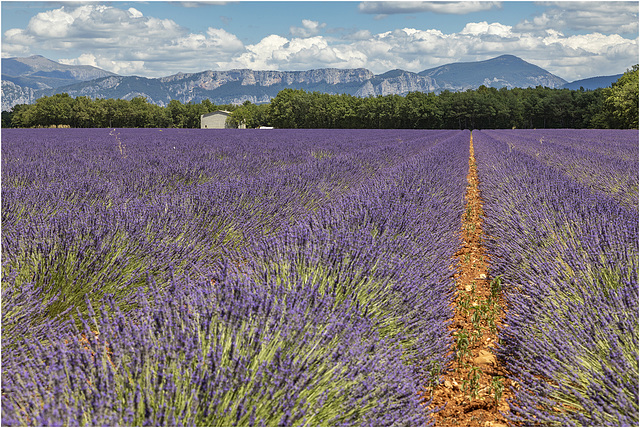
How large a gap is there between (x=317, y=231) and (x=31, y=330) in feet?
5.28

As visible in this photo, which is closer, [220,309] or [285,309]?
[220,309]

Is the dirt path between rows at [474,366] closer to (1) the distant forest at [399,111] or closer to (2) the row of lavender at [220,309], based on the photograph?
(2) the row of lavender at [220,309]

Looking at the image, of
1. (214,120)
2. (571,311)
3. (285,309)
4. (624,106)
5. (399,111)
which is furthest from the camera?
(214,120)

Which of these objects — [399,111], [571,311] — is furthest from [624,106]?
[571,311]

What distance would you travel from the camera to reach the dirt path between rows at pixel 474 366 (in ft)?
6.98

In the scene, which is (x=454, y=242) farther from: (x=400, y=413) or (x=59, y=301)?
(x=59, y=301)

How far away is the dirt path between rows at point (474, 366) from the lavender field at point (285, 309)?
100mm

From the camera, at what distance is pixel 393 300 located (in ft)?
7.68

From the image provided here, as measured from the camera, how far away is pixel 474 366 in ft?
8.37

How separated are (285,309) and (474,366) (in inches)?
51.1

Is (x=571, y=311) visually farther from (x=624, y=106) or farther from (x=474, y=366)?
(x=624, y=106)

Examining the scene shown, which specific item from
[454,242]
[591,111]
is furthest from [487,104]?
[454,242]

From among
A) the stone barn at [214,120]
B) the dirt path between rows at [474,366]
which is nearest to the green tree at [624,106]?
the dirt path between rows at [474,366]

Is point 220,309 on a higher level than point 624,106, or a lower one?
lower
